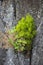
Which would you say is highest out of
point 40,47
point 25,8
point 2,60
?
point 25,8

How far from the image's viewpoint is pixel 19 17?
35.7ft

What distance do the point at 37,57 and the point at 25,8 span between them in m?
2.08

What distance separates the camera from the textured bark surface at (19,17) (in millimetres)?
10133

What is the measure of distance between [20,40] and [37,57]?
919 millimetres

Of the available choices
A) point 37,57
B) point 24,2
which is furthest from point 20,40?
point 24,2

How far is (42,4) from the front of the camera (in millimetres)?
10359

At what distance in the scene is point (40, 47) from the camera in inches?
398

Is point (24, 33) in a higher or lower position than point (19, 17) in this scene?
lower

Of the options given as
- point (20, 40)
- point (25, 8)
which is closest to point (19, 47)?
point (20, 40)

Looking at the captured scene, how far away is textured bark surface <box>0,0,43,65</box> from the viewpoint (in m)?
10.1

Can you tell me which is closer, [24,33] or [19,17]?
[24,33]

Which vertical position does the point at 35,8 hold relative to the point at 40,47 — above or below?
above

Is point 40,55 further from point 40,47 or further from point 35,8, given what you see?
point 35,8

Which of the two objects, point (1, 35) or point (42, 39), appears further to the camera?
point (1, 35)
